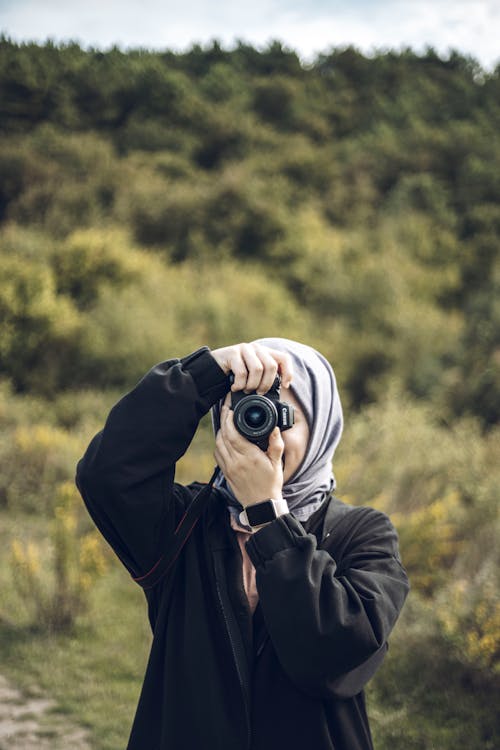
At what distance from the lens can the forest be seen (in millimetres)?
4191

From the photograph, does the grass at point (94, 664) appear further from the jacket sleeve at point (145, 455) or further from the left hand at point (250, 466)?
the left hand at point (250, 466)

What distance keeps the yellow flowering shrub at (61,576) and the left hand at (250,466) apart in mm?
3227

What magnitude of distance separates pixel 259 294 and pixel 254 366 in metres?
11.5

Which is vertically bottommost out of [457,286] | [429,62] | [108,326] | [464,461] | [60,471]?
[464,461]

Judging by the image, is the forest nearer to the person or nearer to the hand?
the person

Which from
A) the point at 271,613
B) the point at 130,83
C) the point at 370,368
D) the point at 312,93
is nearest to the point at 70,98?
the point at 130,83

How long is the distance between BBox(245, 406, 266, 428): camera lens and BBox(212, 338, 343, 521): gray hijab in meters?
0.16

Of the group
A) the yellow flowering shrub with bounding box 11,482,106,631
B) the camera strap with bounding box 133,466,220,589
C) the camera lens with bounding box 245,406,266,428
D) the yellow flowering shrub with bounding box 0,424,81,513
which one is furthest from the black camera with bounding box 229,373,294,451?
the yellow flowering shrub with bounding box 0,424,81,513

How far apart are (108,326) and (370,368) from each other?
444 cm

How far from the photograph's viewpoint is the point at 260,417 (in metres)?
1.33

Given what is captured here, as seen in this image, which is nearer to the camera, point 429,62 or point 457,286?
point 457,286

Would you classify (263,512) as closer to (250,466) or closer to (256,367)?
(250,466)

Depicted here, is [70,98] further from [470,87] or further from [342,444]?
[342,444]

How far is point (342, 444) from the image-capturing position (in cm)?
607
